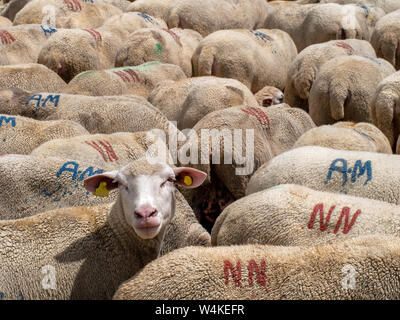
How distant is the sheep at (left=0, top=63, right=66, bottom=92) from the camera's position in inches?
250

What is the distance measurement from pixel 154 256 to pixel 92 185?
47cm

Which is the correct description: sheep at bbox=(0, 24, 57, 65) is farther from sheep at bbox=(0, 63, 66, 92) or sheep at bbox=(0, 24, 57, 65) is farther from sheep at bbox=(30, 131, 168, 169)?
sheep at bbox=(30, 131, 168, 169)

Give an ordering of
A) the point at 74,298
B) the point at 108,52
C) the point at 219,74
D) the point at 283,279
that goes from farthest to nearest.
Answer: the point at 108,52, the point at 219,74, the point at 74,298, the point at 283,279

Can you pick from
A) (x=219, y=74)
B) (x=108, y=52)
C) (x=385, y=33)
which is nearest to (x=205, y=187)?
(x=219, y=74)

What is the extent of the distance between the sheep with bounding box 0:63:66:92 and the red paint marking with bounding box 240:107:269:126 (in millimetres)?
2153

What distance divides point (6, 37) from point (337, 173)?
5.37 m

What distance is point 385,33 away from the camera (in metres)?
8.91

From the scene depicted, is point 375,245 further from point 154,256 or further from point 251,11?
point 251,11

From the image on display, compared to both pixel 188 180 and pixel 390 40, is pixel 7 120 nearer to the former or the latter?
pixel 188 180

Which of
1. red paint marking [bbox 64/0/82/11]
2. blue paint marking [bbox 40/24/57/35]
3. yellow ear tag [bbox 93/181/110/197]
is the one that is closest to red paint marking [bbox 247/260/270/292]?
yellow ear tag [bbox 93/181/110/197]

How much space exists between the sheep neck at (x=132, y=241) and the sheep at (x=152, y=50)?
4.99 m

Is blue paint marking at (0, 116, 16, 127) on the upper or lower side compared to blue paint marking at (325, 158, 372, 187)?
lower

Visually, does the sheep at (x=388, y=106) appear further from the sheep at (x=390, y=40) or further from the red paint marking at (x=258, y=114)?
the sheep at (x=390, y=40)

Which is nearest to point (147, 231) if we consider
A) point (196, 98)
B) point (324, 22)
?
point (196, 98)
